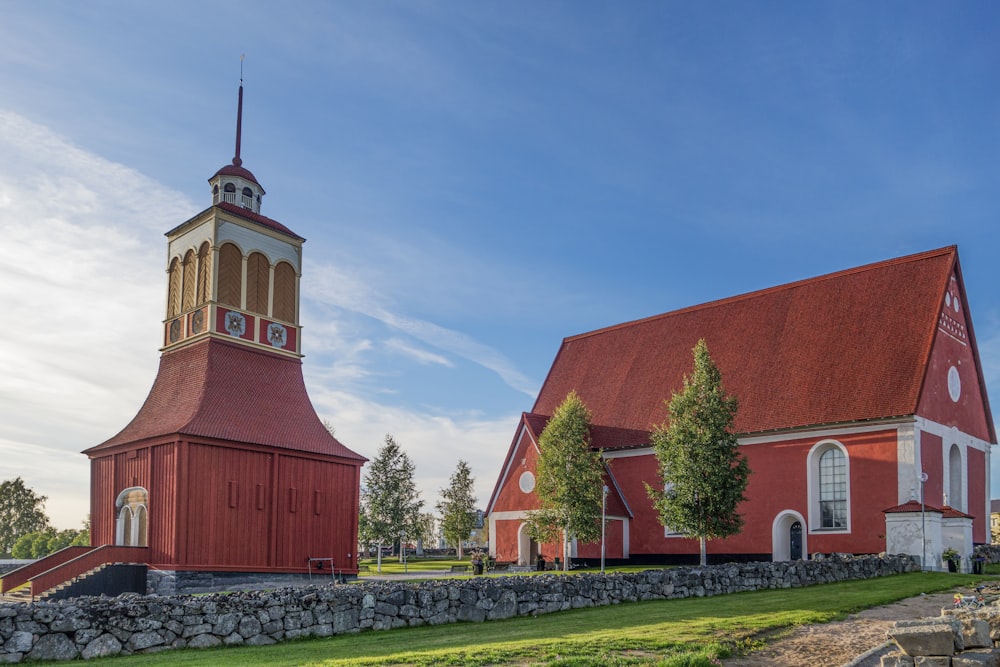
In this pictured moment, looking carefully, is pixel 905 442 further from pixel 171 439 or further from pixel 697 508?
pixel 171 439

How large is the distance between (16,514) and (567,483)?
6010 centimetres

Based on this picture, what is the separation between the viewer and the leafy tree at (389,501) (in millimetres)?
54125

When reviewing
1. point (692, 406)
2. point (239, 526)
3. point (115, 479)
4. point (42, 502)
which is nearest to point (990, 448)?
point (692, 406)

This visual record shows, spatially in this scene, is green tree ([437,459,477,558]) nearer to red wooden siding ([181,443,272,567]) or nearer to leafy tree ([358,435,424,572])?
leafy tree ([358,435,424,572])

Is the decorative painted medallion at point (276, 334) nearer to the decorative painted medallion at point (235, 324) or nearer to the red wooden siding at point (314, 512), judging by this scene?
the decorative painted medallion at point (235, 324)

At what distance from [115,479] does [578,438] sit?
1880 cm

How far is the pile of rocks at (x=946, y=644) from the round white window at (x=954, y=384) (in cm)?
2788

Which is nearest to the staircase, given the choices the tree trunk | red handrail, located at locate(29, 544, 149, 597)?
red handrail, located at locate(29, 544, 149, 597)

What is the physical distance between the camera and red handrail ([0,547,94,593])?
30598 millimetres

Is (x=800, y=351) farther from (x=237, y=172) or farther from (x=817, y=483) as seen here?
(x=237, y=172)

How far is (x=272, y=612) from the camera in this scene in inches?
608

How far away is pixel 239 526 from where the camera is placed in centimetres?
3170

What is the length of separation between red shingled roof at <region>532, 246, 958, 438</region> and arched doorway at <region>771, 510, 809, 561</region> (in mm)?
3697

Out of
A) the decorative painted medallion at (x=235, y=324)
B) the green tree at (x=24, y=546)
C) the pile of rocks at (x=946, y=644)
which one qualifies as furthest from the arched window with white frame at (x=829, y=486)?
the green tree at (x=24, y=546)
